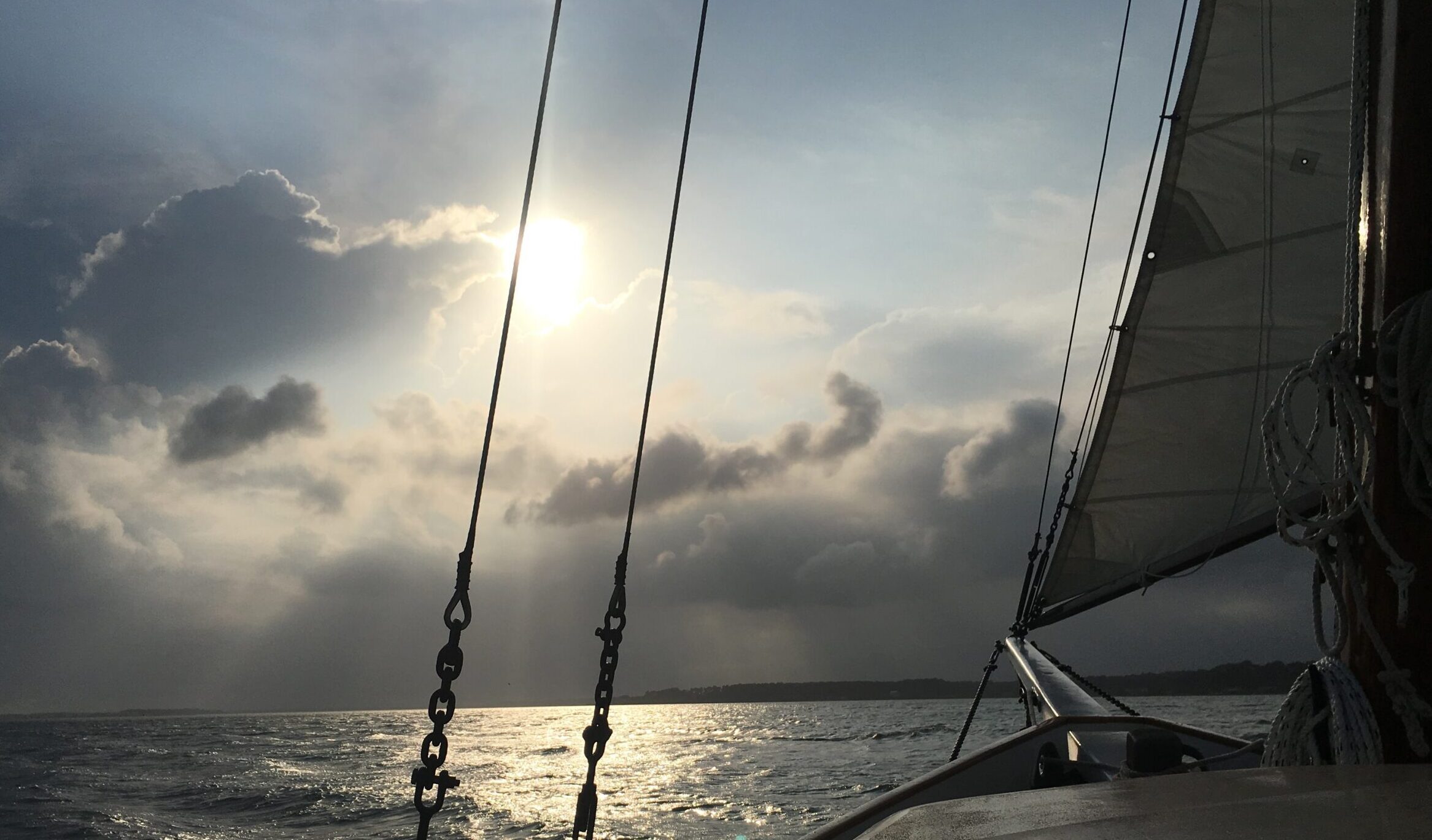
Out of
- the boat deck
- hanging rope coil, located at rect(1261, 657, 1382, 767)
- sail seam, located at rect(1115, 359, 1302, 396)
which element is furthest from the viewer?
sail seam, located at rect(1115, 359, 1302, 396)

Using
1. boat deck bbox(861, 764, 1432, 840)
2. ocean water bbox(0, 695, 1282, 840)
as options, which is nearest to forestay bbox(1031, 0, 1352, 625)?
boat deck bbox(861, 764, 1432, 840)

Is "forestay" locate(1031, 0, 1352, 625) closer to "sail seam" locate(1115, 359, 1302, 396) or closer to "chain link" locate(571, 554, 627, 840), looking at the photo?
"sail seam" locate(1115, 359, 1302, 396)

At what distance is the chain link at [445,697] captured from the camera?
11.9 feet

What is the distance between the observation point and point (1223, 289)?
24.7 feet

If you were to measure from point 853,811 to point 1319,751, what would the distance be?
54.2 inches

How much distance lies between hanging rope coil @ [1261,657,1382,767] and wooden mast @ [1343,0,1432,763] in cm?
8

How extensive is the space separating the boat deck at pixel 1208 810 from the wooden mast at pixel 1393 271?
81 centimetres

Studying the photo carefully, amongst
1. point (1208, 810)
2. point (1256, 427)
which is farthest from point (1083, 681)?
point (1208, 810)

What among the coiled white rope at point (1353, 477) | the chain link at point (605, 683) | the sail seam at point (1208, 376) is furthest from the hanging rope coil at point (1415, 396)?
the sail seam at point (1208, 376)

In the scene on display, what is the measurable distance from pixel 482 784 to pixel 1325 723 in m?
35.1

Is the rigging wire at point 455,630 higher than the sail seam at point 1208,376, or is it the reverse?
the sail seam at point 1208,376

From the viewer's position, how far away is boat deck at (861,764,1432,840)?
1406mm

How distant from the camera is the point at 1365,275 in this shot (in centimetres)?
295

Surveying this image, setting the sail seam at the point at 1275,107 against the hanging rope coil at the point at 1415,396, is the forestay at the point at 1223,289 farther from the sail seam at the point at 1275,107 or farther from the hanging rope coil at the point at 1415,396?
the hanging rope coil at the point at 1415,396
